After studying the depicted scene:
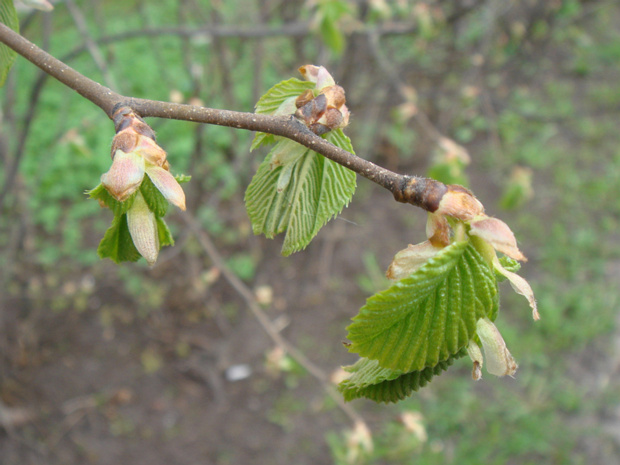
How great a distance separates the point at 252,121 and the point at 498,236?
0.77 ft

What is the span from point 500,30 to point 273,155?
134 inches

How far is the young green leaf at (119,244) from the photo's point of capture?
531 millimetres

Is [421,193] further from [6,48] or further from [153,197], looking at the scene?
[6,48]

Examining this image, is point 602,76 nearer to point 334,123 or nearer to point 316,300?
point 316,300

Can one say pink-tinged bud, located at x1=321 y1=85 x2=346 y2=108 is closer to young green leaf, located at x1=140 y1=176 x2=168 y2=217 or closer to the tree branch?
the tree branch

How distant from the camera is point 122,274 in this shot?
8.83ft

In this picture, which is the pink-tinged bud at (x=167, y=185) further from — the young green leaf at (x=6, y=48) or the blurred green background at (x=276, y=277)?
the blurred green background at (x=276, y=277)

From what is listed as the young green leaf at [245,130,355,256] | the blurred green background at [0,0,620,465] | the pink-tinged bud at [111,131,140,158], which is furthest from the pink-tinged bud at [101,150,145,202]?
the blurred green background at [0,0,620,465]

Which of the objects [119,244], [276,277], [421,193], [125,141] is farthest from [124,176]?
[276,277]

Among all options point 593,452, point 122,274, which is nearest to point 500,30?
point 593,452

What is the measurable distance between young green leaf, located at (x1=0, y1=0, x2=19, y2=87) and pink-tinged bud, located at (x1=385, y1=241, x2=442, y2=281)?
475 millimetres

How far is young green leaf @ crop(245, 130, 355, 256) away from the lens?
560 mm

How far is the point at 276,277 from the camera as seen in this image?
9.22 feet

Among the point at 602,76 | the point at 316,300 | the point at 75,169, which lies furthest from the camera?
the point at 602,76
